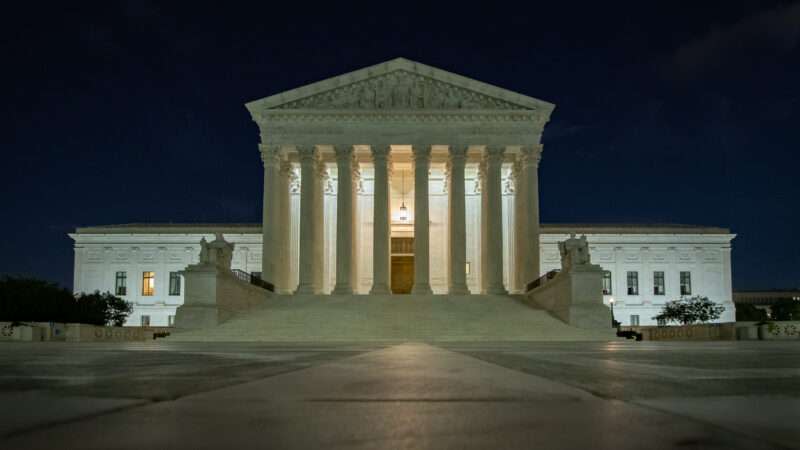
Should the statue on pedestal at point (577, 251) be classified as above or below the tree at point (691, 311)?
above

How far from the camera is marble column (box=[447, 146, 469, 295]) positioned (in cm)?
4904

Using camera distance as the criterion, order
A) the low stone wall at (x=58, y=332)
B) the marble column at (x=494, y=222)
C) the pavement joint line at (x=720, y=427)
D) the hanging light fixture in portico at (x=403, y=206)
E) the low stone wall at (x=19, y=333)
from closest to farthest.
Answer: the pavement joint line at (x=720, y=427), the low stone wall at (x=19, y=333), the low stone wall at (x=58, y=332), the marble column at (x=494, y=222), the hanging light fixture in portico at (x=403, y=206)

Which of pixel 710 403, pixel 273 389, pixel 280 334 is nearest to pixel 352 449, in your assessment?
pixel 710 403

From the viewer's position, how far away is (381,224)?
165ft

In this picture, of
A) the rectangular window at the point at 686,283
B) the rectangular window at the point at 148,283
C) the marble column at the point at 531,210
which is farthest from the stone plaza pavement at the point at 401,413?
the rectangular window at the point at 686,283

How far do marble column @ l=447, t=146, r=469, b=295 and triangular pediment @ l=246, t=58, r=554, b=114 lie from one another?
3658 mm

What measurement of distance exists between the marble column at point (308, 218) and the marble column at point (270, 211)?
1781 millimetres

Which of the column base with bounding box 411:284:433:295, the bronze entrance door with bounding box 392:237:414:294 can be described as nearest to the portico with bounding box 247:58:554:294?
the column base with bounding box 411:284:433:295

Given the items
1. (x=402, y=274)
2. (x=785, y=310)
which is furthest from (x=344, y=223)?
(x=785, y=310)

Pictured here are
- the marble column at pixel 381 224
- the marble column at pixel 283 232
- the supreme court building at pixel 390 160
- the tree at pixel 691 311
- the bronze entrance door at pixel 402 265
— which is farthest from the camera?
the tree at pixel 691 311

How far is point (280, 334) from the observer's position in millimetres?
34500

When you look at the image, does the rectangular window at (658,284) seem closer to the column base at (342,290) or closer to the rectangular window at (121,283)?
the column base at (342,290)

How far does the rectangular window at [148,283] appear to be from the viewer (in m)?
77.5

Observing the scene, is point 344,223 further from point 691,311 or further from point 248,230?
point 691,311
